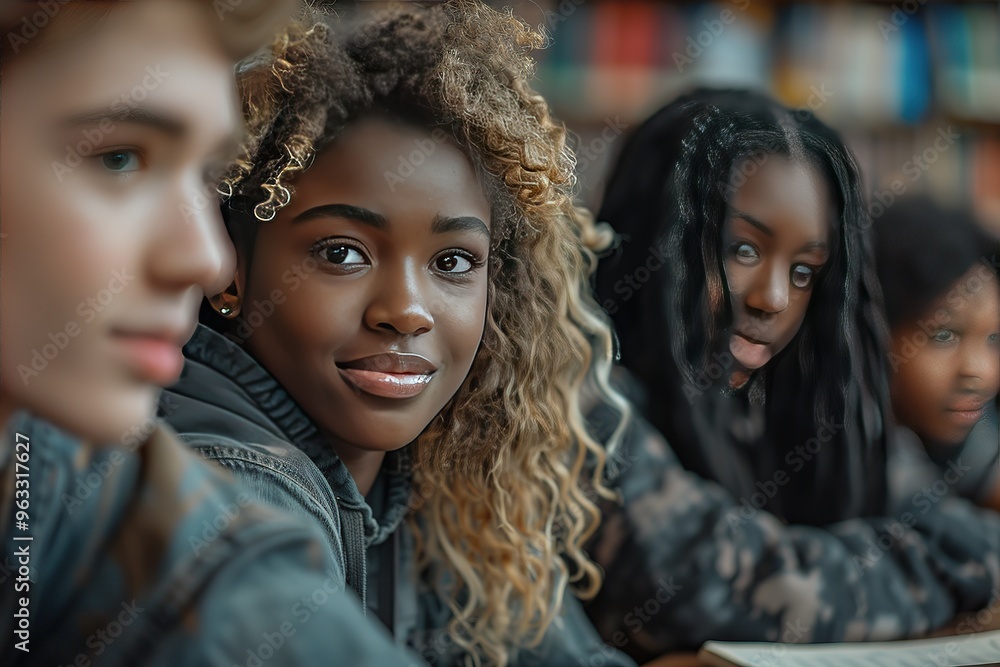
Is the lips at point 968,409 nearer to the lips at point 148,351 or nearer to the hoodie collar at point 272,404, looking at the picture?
the hoodie collar at point 272,404

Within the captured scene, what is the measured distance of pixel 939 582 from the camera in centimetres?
124

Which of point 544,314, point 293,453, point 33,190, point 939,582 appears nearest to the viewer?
point 33,190

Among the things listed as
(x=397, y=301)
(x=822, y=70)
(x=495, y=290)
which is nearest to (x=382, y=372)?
(x=397, y=301)

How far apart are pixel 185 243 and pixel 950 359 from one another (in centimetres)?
92

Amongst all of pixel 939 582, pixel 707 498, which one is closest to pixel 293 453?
pixel 707 498

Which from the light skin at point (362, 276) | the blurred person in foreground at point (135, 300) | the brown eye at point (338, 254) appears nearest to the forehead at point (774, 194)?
the light skin at point (362, 276)

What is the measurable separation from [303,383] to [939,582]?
840 millimetres

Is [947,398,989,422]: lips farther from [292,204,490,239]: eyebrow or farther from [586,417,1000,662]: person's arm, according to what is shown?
[292,204,490,239]: eyebrow

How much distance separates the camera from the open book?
1.10m

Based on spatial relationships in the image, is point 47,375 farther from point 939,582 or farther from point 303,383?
point 939,582
